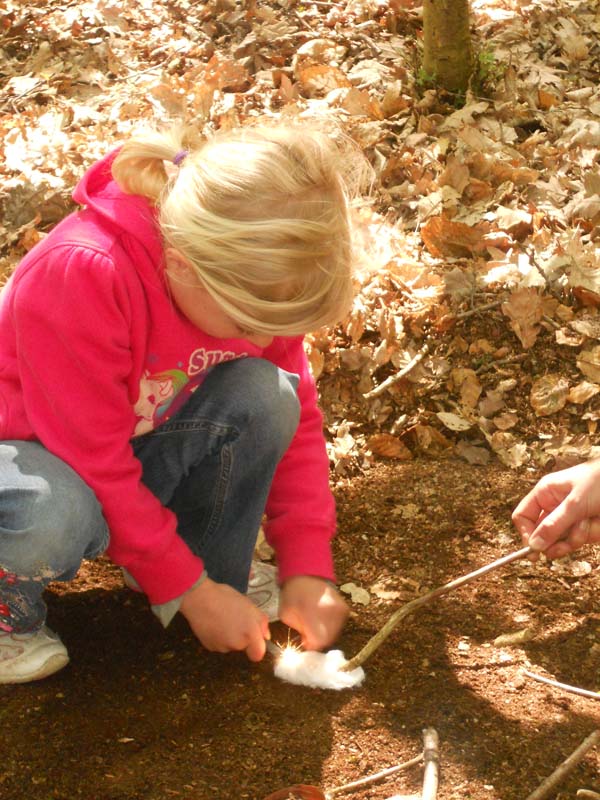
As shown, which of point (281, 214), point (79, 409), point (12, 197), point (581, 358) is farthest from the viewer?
point (12, 197)

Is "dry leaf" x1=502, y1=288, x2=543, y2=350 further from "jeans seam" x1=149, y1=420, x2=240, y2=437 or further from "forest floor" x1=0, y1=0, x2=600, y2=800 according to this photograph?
"jeans seam" x1=149, y1=420, x2=240, y2=437

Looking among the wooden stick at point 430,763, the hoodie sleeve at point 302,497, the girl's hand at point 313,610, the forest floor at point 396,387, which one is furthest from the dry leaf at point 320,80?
the wooden stick at point 430,763

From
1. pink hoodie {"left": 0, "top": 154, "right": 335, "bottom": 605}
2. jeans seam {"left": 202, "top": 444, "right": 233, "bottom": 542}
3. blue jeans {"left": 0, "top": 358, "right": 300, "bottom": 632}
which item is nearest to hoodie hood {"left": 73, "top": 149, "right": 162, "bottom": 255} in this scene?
pink hoodie {"left": 0, "top": 154, "right": 335, "bottom": 605}

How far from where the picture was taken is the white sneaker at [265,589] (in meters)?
2.15

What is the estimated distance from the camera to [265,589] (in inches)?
87.5

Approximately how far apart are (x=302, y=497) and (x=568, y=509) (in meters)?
0.61

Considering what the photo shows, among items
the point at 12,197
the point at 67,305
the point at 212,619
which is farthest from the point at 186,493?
the point at 12,197

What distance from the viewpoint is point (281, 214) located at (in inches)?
61.4

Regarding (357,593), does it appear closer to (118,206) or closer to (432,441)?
(432,441)

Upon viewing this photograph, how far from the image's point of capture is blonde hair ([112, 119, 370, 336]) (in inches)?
60.8

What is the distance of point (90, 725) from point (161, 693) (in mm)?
155

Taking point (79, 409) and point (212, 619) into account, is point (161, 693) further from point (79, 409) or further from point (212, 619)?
point (79, 409)

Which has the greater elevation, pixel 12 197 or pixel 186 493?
pixel 12 197

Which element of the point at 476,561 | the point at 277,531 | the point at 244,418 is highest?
the point at 244,418
